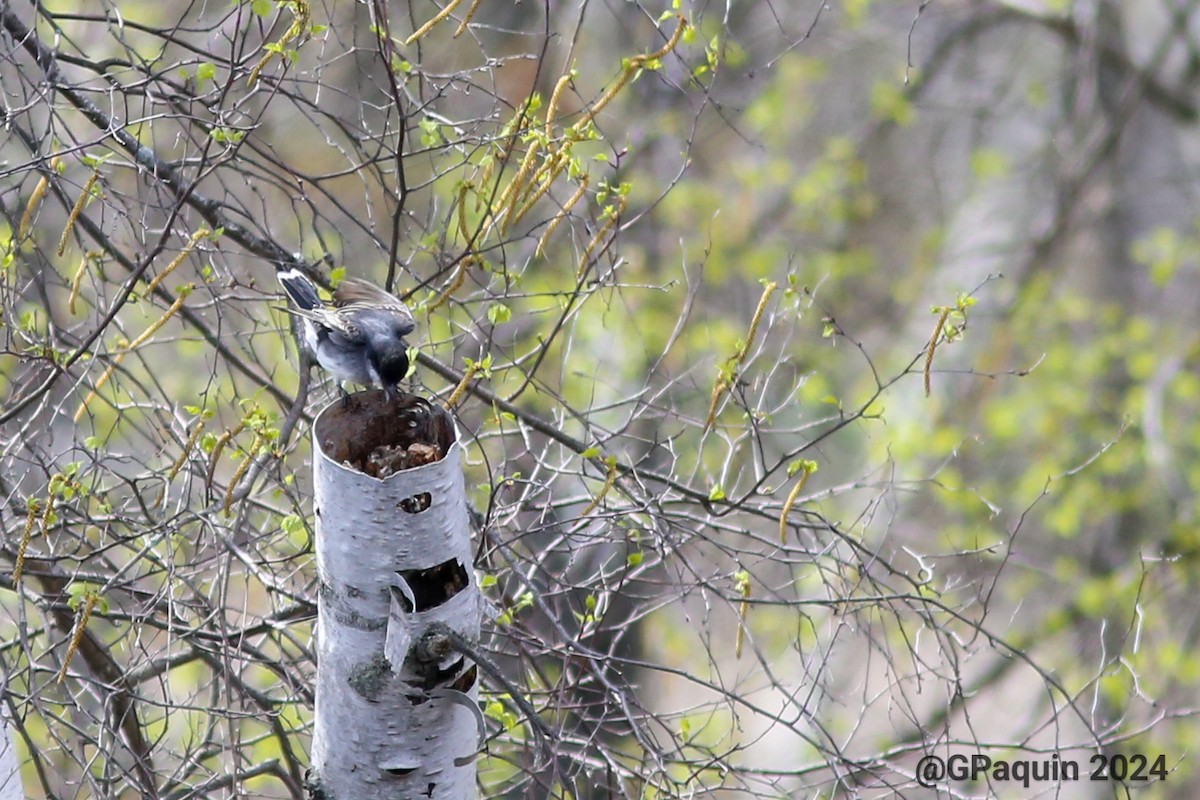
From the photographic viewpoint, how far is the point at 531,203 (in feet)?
10.0

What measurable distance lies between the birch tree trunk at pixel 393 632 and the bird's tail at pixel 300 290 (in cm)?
75

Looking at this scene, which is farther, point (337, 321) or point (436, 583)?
point (337, 321)

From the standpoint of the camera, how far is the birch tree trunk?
2.46 metres

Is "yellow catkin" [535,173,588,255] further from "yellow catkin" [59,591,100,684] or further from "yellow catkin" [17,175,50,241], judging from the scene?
"yellow catkin" [59,591,100,684]

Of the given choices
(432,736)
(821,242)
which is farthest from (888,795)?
(821,242)

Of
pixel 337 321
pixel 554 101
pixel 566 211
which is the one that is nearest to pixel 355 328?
pixel 337 321

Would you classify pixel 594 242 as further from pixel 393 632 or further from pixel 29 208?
pixel 29 208

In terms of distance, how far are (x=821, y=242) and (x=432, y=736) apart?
26.3ft

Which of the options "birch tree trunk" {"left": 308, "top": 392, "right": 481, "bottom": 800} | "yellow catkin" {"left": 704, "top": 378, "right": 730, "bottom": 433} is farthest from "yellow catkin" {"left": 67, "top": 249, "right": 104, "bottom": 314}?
"yellow catkin" {"left": 704, "top": 378, "right": 730, "bottom": 433}

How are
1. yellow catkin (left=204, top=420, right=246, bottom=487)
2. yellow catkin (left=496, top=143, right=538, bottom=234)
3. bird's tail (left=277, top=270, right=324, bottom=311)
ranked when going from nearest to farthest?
yellow catkin (left=204, top=420, right=246, bottom=487) < yellow catkin (left=496, top=143, right=538, bottom=234) < bird's tail (left=277, top=270, right=324, bottom=311)

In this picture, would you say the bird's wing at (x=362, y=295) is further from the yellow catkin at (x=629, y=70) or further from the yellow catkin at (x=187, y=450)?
the yellow catkin at (x=629, y=70)

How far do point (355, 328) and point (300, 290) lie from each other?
1.04ft

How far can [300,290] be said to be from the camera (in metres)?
3.36

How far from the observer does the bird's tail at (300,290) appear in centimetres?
333
